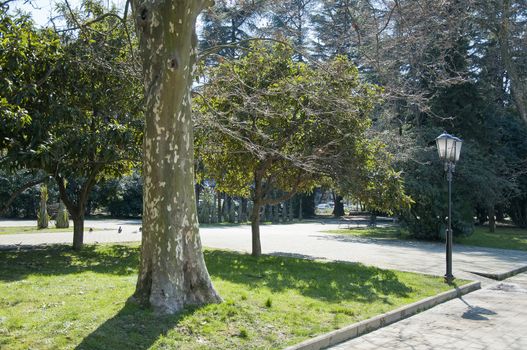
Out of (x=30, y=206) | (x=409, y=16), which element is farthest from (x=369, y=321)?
(x=30, y=206)

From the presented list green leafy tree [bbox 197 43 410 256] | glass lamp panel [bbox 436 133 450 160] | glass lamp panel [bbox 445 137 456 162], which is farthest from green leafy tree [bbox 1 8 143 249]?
glass lamp panel [bbox 445 137 456 162]

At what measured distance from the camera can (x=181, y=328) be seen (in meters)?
5.92

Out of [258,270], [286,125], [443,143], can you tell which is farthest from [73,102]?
[443,143]

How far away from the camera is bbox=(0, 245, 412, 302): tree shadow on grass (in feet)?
30.5

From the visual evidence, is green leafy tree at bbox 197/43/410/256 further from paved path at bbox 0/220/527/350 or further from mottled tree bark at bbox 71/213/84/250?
mottled tree bark at bbox 71/213/84/250

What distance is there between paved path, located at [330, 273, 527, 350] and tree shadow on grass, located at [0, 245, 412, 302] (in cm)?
113

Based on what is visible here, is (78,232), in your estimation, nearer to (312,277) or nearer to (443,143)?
(312,277)

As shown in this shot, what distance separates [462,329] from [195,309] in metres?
4.19

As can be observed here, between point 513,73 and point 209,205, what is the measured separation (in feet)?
67.2

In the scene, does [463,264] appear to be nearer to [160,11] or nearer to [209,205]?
[160,11]

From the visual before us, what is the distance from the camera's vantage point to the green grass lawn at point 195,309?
559 centimetres

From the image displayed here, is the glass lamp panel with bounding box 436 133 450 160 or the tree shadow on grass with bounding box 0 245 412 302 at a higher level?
the glass lamp panel with bounding box 436 133 450 160

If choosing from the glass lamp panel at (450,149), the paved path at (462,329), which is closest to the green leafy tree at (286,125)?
the glass lamp panel at (450,149)

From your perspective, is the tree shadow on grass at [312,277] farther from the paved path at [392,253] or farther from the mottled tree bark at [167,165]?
the mottled tree bark at [167,165]
